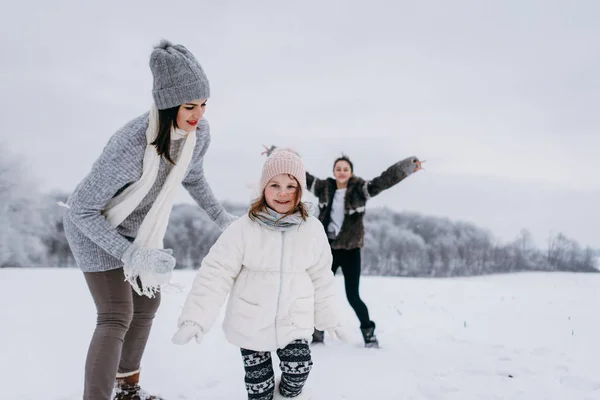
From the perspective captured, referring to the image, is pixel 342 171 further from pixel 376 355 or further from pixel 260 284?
pixel 260 284

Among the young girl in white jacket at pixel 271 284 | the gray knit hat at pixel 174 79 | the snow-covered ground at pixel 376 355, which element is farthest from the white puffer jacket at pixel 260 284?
the snow-covered ground at pixel 376 355

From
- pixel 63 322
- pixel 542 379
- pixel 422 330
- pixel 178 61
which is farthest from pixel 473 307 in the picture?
pixel 178 61

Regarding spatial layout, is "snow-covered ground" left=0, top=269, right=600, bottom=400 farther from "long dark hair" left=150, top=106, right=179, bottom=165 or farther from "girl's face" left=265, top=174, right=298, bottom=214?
"long dark hair" left=150, top=106, right=179, bottom=165

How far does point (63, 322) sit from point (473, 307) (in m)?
5.84

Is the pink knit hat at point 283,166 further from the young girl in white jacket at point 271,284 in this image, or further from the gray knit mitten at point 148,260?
the gray knit mitten at point 148,260

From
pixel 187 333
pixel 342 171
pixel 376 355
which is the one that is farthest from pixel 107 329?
pixel 342 171

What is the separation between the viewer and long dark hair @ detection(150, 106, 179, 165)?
236 cm

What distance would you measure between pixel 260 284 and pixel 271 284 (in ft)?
0.19

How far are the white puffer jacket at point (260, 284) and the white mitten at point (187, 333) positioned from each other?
10 centimetres

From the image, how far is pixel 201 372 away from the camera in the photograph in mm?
3771

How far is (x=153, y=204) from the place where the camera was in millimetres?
2535

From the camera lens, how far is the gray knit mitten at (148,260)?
221cm

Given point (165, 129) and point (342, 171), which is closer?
point (165, 129)

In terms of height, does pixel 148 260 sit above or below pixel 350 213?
below
